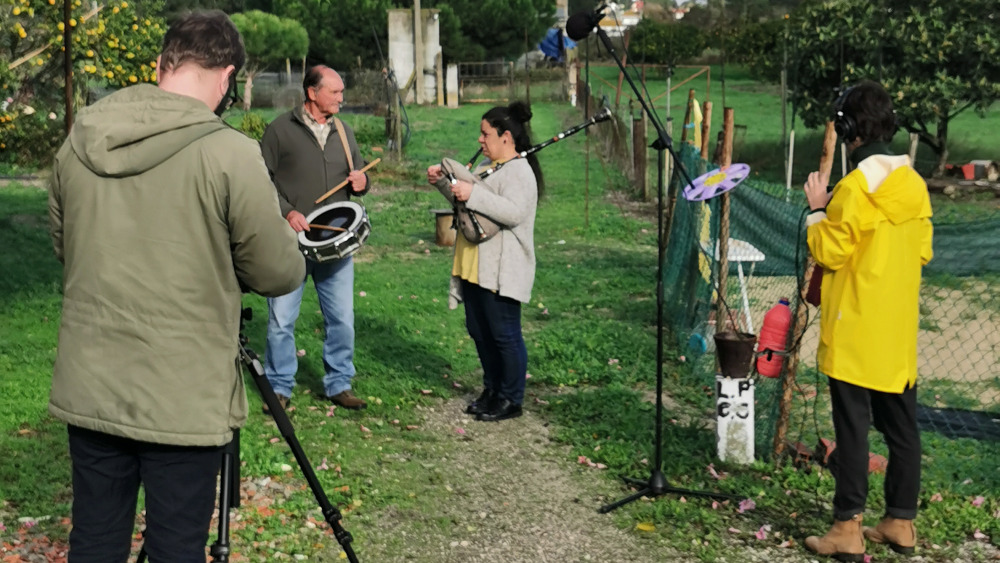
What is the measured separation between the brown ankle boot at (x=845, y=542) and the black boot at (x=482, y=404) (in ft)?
8.22

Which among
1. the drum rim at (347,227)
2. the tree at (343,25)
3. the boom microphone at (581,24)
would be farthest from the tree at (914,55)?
the tree at (343,25)

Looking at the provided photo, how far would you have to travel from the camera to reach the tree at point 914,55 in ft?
58.0

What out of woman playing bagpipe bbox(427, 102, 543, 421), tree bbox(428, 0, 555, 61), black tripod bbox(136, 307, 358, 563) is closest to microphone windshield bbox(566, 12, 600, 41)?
woman playing bagpipe bbox(427, 102, 543, 421)

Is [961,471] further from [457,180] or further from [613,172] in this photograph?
[613,172]

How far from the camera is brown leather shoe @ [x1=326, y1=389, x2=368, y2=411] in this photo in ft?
22.4

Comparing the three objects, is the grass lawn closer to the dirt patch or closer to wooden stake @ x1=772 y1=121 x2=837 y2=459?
the dirt patch

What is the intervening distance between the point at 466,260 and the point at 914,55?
542 inches

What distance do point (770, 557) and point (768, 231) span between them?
284 centimetres

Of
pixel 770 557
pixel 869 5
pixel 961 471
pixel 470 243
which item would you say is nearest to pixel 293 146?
pixel 470 243

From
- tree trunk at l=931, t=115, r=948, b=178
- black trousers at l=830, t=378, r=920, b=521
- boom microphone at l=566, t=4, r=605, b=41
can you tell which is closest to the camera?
black trousers at l=830, t=378, r=920, b=521

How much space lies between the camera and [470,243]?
253 inches

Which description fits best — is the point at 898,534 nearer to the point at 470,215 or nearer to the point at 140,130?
the point at 470,215

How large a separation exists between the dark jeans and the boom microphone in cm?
162

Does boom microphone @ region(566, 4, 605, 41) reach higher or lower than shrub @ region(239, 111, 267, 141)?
higher
